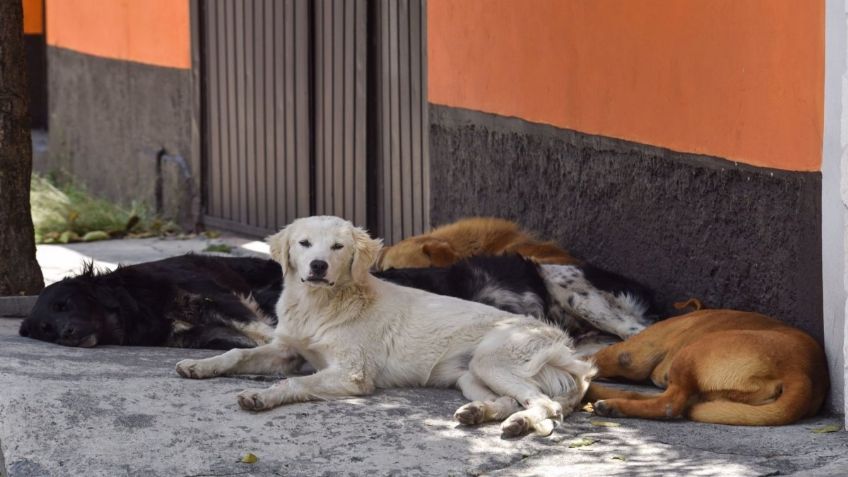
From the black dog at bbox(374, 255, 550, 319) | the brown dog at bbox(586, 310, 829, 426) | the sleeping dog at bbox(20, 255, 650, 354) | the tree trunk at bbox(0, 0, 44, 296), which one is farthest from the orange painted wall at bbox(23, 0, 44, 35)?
the brown dog at bbox(586, 310, 829, 426)

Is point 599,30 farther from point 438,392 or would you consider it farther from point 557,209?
point 438,392

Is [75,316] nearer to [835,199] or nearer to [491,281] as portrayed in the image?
[491,281]

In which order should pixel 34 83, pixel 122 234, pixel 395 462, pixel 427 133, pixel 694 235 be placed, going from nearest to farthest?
1. pixel 395 462
2. pixel 694 235
3. pixel 427 133
4. pixel 122 234
5. pixel 34 83

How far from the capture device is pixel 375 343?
246 inches

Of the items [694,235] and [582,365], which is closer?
[582,365]

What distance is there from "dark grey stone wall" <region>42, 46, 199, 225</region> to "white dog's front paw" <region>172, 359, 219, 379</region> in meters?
7.16

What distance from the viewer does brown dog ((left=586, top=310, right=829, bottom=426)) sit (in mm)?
5742

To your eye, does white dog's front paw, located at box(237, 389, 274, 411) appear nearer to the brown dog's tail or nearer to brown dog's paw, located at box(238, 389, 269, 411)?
brown dog's paw, located at box(238, 389, 269, 411)

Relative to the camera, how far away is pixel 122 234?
42.6 feet

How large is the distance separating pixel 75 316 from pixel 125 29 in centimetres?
788

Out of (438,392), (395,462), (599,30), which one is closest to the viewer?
(395,462)

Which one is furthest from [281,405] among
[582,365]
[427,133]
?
[427,133]

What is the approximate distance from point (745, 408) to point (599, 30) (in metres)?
2.93

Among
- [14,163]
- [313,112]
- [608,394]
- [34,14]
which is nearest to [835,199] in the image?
[608,394]
